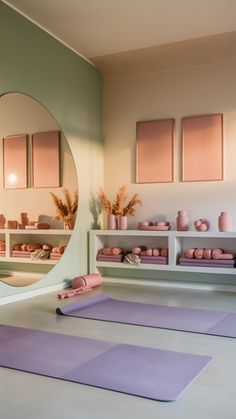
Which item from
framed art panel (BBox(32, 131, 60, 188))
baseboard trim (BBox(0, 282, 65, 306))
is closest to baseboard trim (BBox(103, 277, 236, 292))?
baseboard trim (BBox(0, 282, 65, 306))

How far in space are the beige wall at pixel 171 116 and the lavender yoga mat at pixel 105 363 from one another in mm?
3222

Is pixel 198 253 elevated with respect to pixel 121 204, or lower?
lower

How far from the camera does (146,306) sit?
15.7 feet

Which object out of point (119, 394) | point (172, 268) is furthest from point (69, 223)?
point (119, 394)

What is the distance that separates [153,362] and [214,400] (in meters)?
0.66

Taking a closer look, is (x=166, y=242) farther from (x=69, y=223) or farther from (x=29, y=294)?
(x=29, y=294)

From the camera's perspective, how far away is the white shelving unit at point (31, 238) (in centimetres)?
478

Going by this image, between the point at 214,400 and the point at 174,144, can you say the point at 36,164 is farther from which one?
the point at 214,400

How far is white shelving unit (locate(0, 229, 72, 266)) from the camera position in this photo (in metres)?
4.78

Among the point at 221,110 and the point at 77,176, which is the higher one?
the point at 221,110

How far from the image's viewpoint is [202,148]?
6199 millimetres

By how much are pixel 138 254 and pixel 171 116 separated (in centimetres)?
205

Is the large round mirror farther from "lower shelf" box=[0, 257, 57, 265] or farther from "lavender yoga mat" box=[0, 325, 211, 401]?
"lavender yoga mat" box=[0, 325, 211, 401]

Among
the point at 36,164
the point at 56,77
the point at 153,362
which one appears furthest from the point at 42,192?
the point at 153,362
